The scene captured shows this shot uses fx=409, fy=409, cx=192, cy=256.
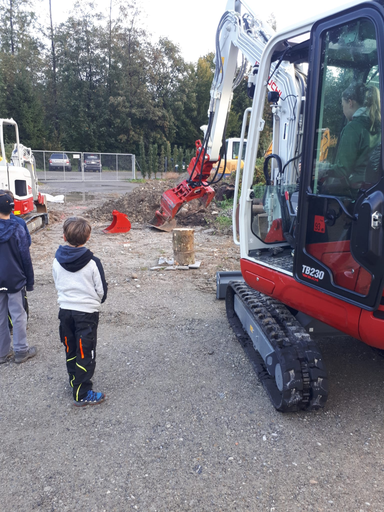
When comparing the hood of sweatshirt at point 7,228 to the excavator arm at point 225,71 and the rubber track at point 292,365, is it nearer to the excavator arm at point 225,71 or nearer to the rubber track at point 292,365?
the rubber track at point 292,365

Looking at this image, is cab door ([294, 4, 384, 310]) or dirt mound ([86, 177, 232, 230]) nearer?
cab door ([294, 4, 384, 310])

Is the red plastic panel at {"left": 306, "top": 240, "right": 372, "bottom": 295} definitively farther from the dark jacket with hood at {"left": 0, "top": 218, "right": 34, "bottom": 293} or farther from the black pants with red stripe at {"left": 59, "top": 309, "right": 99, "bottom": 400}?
the dark jacket with hood at {"left": 0, "top": 218, "right": 34, "bottom": 293}

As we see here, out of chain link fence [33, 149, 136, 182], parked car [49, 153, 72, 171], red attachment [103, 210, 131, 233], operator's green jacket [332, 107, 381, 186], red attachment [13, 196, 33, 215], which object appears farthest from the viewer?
parked car [49, 153, 72, 171]

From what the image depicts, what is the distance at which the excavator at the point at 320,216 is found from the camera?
249 centimetres

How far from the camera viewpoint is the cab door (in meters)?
2.42

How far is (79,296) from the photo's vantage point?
3.27m

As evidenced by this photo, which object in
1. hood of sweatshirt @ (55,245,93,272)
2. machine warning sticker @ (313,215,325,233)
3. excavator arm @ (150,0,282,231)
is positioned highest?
excavator arm @ (150,0,282,231)

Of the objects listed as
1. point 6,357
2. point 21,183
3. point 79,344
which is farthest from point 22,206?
point 79,344

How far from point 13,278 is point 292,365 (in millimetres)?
2666

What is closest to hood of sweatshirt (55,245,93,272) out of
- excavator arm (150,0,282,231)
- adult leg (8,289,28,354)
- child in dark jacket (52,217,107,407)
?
child in dark jacket (52,217,107,407)

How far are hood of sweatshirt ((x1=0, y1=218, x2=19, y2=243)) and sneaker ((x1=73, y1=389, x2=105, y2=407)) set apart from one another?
1.66 meters

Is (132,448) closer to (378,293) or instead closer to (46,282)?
(378,293)

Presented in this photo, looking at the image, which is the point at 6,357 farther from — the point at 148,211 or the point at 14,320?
the point at 148,211

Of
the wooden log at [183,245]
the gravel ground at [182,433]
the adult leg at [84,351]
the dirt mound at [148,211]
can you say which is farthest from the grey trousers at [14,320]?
the dirt mound at [148,211]
